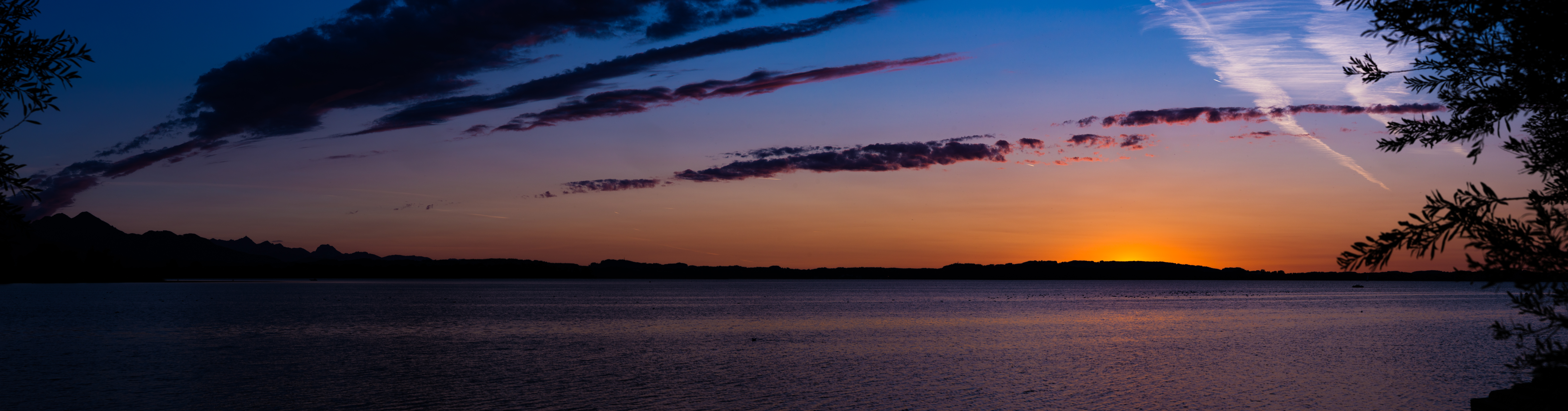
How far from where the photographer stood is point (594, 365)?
46.7 metres

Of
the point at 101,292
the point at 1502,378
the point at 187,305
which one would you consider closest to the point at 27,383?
the point at 1502,378

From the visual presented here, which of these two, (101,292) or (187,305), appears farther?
(101,292)

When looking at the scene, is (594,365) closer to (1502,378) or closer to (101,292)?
(1502,378)

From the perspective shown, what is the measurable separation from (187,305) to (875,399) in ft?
437

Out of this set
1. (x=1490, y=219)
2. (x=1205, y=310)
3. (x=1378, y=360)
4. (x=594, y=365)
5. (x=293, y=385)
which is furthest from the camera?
(x=1205, y=310)

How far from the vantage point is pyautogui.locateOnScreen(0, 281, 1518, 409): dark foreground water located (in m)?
34.9

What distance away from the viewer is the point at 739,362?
1944 inches

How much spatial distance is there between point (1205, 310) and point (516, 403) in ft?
382

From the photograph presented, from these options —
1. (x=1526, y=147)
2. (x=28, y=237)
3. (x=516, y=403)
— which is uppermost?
(x=1526, y=147)

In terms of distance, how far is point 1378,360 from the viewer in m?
Result: 50.4

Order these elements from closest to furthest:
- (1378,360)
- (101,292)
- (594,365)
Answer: (594,365) < (1378,360) < (101,292)

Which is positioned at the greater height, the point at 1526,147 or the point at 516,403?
the point at 1526,147

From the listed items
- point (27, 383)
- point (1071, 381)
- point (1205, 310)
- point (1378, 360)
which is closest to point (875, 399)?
point (1071, 381)

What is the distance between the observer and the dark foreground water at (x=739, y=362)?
34.9 metres
